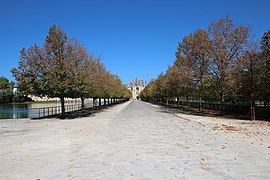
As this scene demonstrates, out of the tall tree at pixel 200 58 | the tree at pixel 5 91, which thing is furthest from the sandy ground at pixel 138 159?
the tree at pixel 5 91

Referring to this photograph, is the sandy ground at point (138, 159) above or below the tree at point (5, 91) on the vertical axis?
below

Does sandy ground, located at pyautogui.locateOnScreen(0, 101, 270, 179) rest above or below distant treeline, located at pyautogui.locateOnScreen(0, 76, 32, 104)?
below

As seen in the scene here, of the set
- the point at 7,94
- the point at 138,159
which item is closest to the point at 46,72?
the point at 138,159

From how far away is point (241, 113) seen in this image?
27.3 m

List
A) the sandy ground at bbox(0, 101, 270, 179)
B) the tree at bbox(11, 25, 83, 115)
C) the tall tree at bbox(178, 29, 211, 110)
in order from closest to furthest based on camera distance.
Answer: the sandy ground at bbox(0, 101, 270, 179) → the tree at bbox(11, 25, 83, 115) → the tall tree at bbox(178, 29, 211, 110)

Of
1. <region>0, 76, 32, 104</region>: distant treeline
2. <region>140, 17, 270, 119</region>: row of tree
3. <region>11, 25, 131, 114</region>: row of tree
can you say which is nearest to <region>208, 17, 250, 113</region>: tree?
<region>140, 17, 270, 119</region>: row of tree

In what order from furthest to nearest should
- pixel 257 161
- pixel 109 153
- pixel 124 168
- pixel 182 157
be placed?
pixel 109 153, pixel 182 157, pixel 257 161, pixel 124 168

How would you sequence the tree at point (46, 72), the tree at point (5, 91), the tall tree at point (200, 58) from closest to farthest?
the tree at point (46, 72)
the tall tree at point (200, 58)
the tree at point (5, 91)

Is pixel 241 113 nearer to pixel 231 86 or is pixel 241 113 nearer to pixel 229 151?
pixel 231 86

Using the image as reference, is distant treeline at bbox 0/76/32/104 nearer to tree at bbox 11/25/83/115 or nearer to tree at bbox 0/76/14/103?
tree at bbox 0/76/14/103

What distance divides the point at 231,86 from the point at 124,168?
58.9ft

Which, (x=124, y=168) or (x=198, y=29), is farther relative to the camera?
(x=198, y=29)

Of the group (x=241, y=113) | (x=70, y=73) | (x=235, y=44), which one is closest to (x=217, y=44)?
(x=235, y=44)

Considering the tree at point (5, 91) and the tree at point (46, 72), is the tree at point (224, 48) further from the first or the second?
the tree at point (5, 91)
